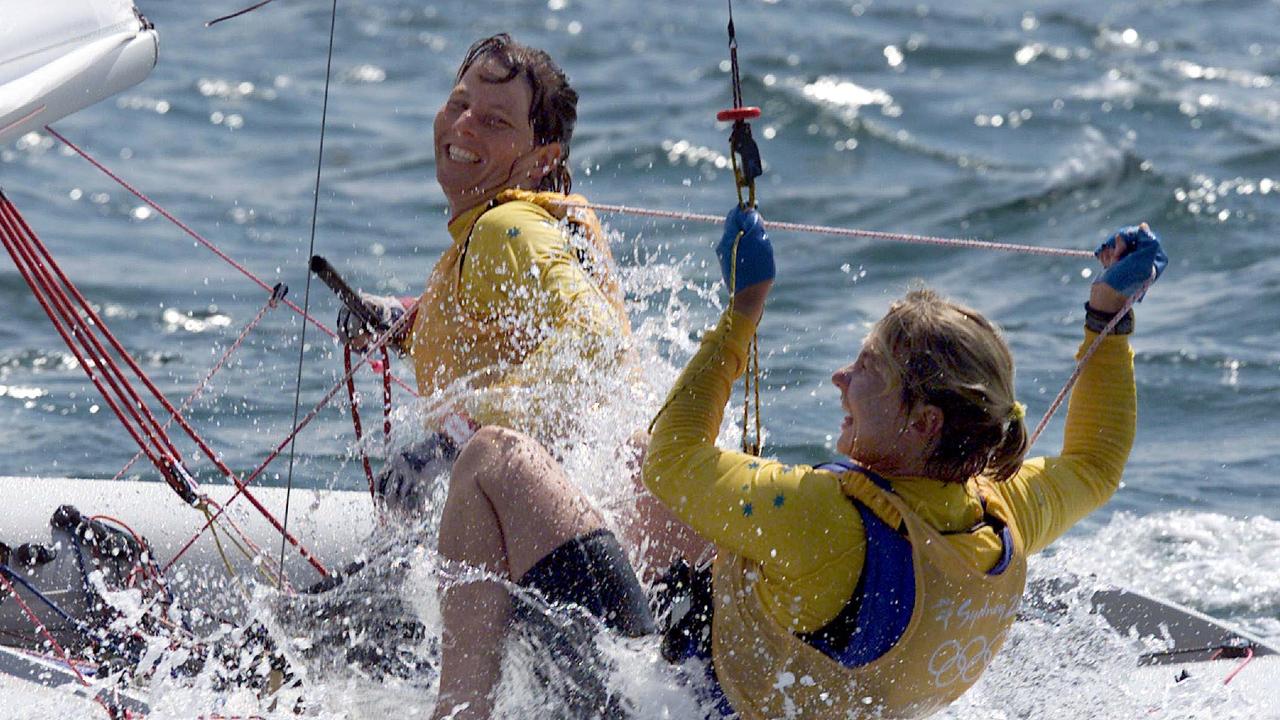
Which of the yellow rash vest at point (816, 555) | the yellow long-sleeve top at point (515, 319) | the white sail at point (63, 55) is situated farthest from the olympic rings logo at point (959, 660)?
the white sail at point (63, 55)

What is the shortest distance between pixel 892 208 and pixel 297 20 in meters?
5.49

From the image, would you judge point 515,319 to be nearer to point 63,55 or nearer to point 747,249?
point 747,249

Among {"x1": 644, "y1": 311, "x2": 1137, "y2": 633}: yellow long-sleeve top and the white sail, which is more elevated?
the white sail

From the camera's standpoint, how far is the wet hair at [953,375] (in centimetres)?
197

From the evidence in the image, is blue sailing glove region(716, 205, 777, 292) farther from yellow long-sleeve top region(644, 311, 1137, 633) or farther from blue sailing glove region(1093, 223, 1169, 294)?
blue sailing glove region(1093, 223, 1169, 294)

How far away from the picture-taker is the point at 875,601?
78.4 inches

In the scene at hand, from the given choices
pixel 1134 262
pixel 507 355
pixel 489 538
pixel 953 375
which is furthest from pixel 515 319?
pixel 1134 262

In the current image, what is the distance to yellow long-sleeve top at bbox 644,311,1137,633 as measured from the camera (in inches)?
78.2

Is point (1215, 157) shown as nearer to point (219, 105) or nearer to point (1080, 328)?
point (1080, 328)

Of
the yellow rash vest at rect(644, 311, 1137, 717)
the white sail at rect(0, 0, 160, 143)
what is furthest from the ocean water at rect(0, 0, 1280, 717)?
the white sail at rect(0, 0, 160, 143)

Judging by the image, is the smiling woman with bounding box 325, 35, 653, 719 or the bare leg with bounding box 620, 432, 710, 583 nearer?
the smiling woman with bounding box 325, 35, 653, 719

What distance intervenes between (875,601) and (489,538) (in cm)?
56

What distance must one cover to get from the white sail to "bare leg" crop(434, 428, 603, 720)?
835mm

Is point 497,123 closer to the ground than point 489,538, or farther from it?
farther from it
